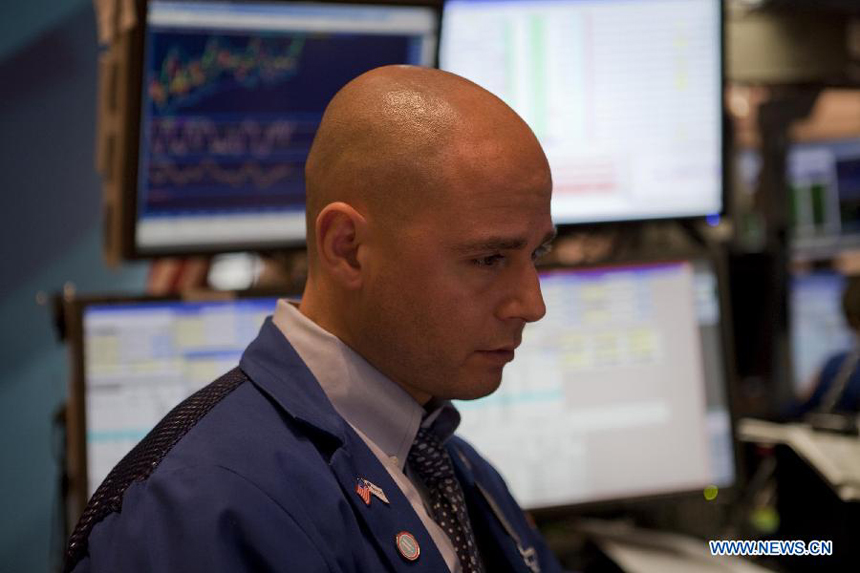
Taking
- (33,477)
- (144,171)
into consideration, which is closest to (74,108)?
(144,171)

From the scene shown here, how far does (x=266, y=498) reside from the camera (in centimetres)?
82

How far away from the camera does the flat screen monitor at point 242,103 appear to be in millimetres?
1562

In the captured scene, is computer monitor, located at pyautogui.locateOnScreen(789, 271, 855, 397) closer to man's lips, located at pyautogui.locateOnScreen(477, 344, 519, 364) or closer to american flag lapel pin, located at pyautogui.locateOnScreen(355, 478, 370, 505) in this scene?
man's lips, located at pyautogui.locateOnScreen(477, 344, 519, 364)

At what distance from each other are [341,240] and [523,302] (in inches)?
7.9

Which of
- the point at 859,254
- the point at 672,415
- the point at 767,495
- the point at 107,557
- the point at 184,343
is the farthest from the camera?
the point at 859,254

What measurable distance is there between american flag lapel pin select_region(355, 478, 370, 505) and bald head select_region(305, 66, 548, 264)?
10.1 inches

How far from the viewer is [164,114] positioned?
1.57 metres

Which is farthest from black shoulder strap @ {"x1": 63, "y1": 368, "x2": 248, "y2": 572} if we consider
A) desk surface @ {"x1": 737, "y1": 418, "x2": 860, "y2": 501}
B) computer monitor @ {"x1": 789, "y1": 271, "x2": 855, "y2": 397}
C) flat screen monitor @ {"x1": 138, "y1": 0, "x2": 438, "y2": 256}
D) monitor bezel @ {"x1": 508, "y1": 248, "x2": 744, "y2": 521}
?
computer monitor @ {"x1": 789, "y1": 271, "x2": 855, "y2": 397}

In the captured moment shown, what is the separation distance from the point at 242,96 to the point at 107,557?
978 mm

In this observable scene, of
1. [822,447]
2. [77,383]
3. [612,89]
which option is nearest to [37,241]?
[77,383]

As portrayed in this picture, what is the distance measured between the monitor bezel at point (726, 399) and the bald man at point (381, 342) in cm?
70

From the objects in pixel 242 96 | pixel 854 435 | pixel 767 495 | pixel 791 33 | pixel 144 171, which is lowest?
pixel 767 495

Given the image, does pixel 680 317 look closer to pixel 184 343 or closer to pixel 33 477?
pixel 184 343

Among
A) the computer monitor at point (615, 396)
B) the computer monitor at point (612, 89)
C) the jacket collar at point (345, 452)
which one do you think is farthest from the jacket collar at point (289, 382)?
the computer monitor at point (612, 89)
